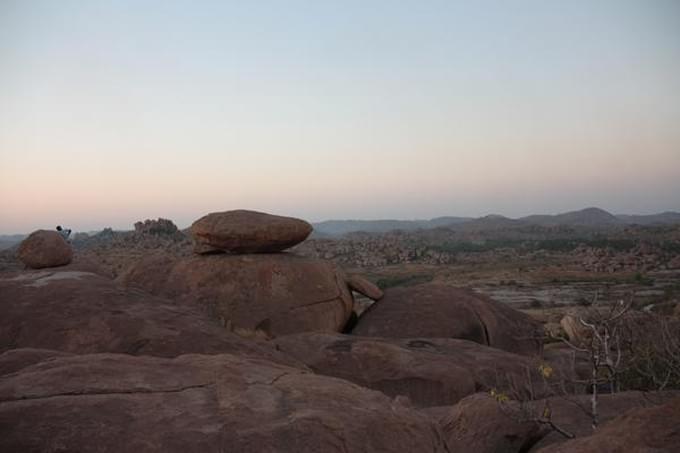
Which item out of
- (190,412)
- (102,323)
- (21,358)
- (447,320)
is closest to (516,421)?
(190,412)

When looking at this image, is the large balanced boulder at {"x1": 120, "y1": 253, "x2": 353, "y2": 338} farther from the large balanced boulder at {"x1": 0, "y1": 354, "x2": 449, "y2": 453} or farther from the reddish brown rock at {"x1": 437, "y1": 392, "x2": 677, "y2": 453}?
the large balanced boulder at {"x1": 0, "y1": 354, "x2": 449, "y2": 453}

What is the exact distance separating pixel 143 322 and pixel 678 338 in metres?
8.08

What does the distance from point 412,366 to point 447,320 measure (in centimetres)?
384

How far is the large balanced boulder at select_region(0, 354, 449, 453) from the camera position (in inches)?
140

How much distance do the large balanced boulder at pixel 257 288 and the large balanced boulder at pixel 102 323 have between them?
8.90 feet

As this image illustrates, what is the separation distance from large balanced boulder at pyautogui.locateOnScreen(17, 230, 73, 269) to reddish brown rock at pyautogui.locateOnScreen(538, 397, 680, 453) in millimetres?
11994

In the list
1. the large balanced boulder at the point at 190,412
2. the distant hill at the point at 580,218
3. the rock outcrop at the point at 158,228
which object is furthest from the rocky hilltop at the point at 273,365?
the distant hill at the point at 580,218

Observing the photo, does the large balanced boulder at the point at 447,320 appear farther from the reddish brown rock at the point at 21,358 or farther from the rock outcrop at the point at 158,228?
the rock outcrop at the point at 158,228

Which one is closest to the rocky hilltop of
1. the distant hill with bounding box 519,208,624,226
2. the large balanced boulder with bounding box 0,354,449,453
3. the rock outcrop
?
the large balanced boulder with bounding box 0,354,449,453

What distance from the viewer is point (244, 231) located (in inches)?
518

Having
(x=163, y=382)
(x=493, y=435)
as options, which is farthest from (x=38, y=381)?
(x=493, y=435)

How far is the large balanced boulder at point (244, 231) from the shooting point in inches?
521

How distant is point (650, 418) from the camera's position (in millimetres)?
4676

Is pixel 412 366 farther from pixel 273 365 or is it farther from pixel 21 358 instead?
pixel 21 358
